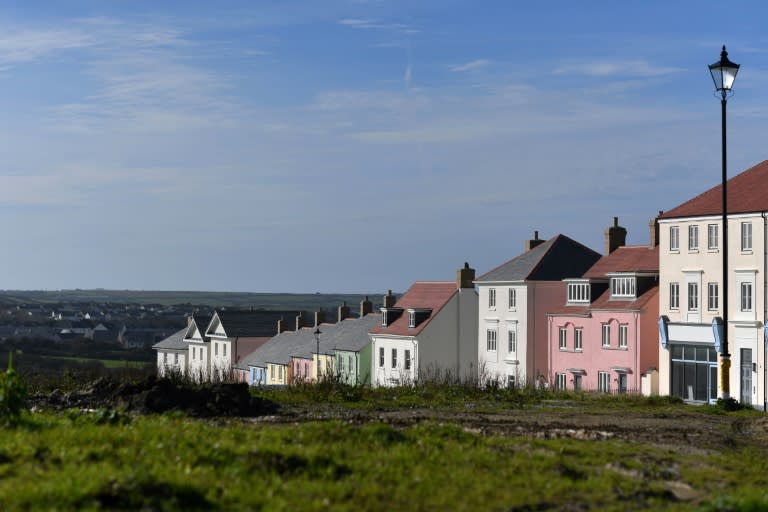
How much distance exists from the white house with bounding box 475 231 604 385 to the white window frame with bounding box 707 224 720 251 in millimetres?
17581

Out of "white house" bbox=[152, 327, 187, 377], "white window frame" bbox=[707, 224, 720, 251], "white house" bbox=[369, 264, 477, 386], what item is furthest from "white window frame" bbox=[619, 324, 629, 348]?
"white house" bbox=[152, 327, 187, 377]

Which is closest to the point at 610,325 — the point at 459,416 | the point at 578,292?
the point at 578,292

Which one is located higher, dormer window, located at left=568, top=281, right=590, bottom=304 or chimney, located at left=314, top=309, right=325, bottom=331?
dormer window, located at left=568, top=281, right=590, bottom=304

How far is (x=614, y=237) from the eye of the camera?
259 ft

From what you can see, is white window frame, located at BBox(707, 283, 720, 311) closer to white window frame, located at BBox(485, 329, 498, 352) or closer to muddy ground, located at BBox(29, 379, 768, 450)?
white window frame, located at BBox(485, 329, 498, 352)

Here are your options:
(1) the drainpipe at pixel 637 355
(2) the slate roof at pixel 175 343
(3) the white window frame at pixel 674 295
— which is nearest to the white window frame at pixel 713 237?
(3) the white window frame at pixel 674 295

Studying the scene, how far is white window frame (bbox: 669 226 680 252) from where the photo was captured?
63.8 m

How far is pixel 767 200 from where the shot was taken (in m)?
56.9

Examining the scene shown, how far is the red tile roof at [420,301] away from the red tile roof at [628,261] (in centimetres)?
1714

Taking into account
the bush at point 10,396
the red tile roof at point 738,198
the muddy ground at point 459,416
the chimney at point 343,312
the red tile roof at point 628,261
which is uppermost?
the red tile roof at point 738,198

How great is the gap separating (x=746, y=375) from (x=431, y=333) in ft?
115

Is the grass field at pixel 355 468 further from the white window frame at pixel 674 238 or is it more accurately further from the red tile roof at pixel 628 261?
the red tile roof at pixel 628 261

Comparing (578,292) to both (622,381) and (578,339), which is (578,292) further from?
(622,381)

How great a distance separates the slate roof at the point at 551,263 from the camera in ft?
275
